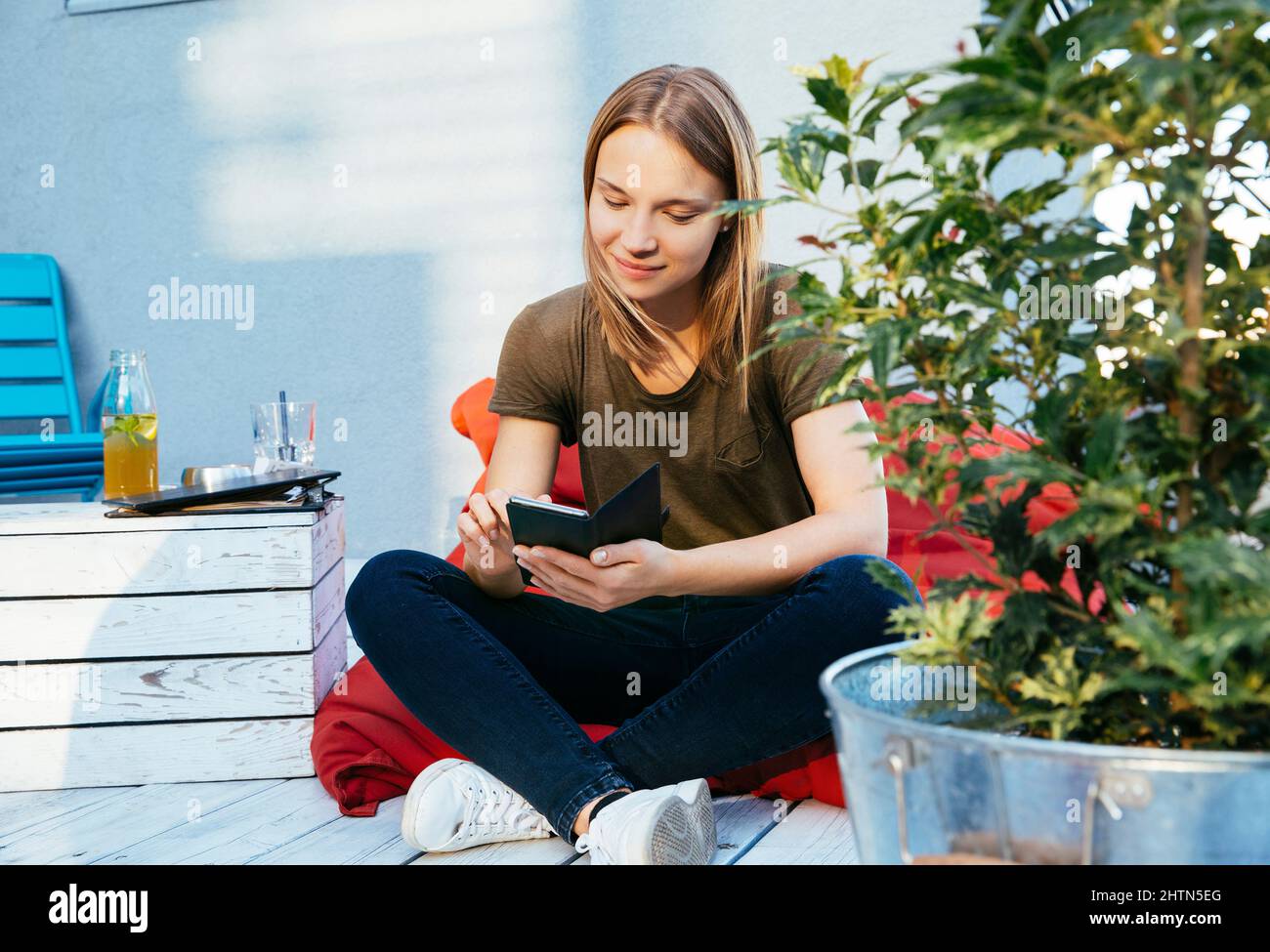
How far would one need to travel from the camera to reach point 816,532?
1.38m

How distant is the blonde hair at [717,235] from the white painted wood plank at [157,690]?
653mm

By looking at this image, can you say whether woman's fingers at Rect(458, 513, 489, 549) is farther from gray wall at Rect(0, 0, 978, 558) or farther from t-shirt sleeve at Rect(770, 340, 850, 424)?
gray wall at Rect(0, 0, 978, 558)

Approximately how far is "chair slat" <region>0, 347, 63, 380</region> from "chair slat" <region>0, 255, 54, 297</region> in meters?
0.17

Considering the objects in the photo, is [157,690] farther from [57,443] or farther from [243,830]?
[57,443]

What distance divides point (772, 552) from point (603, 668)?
29 centimetres

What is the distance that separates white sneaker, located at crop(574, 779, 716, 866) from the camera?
1172mm

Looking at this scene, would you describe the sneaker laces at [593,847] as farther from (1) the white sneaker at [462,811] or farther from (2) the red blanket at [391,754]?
(2) the red blanket at [391,754]

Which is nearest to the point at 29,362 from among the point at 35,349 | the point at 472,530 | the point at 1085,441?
the point at 35,349

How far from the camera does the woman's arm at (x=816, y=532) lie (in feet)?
4.47

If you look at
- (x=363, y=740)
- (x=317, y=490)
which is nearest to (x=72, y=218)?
(x=317, y=490)

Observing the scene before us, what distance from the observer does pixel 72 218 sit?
142 inches

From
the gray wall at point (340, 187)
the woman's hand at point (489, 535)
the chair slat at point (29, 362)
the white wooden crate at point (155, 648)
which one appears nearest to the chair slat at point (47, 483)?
the gray wall at point (340, 187)

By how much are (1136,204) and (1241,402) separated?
0.13 m
